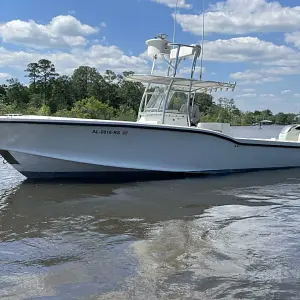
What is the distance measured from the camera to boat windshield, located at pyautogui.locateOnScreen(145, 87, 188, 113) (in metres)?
10.6

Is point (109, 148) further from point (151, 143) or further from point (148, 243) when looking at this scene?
point (148, 243)

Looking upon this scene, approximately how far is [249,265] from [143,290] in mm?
1207

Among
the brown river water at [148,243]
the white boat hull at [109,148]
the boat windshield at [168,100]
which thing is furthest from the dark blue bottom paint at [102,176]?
the boat windshield at [168,100]

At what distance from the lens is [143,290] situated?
135 inches

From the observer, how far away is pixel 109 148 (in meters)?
9.26

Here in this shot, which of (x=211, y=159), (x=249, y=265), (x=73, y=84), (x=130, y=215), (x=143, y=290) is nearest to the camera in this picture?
(x=143, y=290)

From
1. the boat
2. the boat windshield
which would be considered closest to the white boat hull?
the boat

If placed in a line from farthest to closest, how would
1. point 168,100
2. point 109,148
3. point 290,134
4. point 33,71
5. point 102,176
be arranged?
point 33,71 → point 290,134 → point 168,100 → point 102,176 → point 109,148

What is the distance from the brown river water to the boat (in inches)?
33.7

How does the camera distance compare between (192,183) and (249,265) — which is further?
(192,183)

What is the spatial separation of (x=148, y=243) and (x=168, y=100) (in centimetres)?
616

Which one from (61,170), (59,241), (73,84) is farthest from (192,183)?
(73,84)

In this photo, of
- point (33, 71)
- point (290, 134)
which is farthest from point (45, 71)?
point (290, 134)

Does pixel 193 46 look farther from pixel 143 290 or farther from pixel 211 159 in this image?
pixel 143 290
